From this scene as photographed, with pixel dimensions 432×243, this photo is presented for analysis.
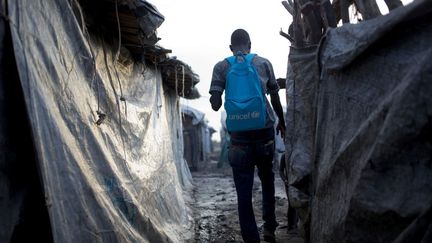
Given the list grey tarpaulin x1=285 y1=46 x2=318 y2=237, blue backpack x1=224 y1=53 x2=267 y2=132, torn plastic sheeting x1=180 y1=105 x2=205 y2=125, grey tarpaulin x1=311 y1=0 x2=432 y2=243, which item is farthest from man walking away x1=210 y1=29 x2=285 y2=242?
torn plastic sheeting x1=180 y1=105 x2=205 y2=125

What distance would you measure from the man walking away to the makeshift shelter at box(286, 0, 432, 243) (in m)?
1.00

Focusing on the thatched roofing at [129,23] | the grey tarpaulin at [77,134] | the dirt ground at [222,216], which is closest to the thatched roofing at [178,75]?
the thatched roofing at [129,23]

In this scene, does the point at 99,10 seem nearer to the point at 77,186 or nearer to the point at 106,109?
the point at 106,109

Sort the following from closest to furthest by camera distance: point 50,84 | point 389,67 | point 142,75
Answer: point 389,67 < point 50,84 < point 142,75

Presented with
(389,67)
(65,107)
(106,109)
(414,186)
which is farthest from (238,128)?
(414,186)

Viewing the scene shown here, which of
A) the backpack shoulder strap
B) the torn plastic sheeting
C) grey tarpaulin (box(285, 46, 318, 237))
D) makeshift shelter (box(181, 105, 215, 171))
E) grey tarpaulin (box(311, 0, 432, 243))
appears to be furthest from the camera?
the torn plastic sheeting

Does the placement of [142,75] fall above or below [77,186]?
above

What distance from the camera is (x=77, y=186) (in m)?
2.52

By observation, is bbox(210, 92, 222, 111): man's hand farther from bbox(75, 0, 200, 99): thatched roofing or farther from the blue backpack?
bbox(75, 0, 200, 99): thatched roofing

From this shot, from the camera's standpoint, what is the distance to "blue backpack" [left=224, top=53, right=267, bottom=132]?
3.66m

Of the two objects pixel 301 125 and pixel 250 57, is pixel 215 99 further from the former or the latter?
pixel 301 125

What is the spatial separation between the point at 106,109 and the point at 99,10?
3.42 feet

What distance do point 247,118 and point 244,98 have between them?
18 cm

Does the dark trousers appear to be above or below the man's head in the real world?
below
